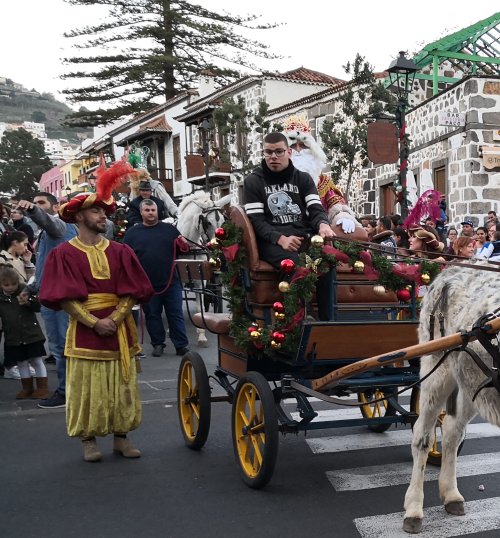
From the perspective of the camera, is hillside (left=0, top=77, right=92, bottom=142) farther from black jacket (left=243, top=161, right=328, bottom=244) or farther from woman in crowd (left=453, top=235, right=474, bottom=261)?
black jacket (left=243, top=161, right=328, bottom=244)

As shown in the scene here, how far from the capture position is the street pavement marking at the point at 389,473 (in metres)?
4.89

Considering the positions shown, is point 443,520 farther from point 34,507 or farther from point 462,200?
point 462,200

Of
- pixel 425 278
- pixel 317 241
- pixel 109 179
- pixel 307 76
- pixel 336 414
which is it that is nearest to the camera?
pixel 317 241

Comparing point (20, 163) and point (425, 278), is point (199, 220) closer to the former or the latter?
point (425, 278)

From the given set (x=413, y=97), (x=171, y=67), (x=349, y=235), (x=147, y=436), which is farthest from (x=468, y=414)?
(x=171, y=67)

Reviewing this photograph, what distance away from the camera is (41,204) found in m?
7.05

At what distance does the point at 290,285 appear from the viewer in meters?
4.70

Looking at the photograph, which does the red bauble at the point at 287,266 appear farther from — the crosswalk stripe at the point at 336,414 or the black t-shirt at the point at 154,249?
the black t-shirt at the point at 154,249

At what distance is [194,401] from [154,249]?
4215 millimetres

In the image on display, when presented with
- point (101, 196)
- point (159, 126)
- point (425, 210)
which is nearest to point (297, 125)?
point (101, 196)

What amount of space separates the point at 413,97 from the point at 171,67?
24482mm

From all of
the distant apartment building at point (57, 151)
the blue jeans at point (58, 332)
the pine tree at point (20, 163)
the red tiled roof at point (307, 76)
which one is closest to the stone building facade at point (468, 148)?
the blue jeans at point (58, 332)

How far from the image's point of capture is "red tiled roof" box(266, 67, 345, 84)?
106ft

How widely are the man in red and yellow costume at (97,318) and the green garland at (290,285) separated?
32.4 inches
